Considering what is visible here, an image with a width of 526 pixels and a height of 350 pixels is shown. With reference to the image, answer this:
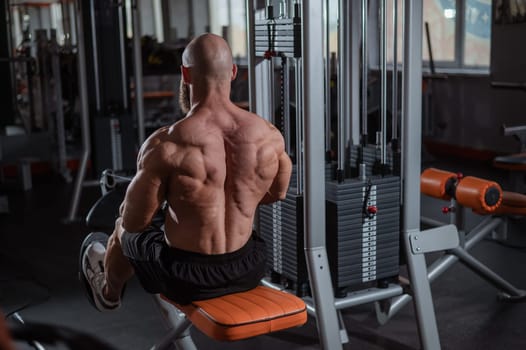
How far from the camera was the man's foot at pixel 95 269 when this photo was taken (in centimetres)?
250

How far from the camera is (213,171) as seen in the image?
2076 millimetres

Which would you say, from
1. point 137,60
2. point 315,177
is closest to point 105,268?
point 315,177

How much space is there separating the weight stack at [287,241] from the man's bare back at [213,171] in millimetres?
457

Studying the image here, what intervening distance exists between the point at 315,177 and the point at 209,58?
56 centimetres

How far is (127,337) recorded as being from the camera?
3.04 metres

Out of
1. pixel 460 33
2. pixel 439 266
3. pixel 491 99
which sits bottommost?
pixel 439 266

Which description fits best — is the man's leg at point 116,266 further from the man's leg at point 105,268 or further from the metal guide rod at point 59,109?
the metal guide rod at point 59,109

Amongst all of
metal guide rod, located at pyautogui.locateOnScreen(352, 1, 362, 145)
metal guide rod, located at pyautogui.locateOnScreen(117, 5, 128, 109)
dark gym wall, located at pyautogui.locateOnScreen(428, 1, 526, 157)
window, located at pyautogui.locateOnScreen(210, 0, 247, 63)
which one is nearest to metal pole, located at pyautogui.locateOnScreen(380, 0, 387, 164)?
metal guide rod, located at pyautogui.locateOnScreen(352, 1, 362, 145)

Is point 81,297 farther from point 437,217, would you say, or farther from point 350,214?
point 437,217

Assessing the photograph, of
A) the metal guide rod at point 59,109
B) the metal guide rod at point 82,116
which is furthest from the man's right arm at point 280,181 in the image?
the metal guide rod at point 59,109

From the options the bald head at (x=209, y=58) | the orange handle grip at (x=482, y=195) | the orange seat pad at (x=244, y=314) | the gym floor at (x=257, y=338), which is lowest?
the gym floor at (x=257, y=338)

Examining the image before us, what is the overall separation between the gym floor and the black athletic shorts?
79cm

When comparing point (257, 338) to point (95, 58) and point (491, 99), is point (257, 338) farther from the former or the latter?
point (491, 99)

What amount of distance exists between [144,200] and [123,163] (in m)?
3.48
